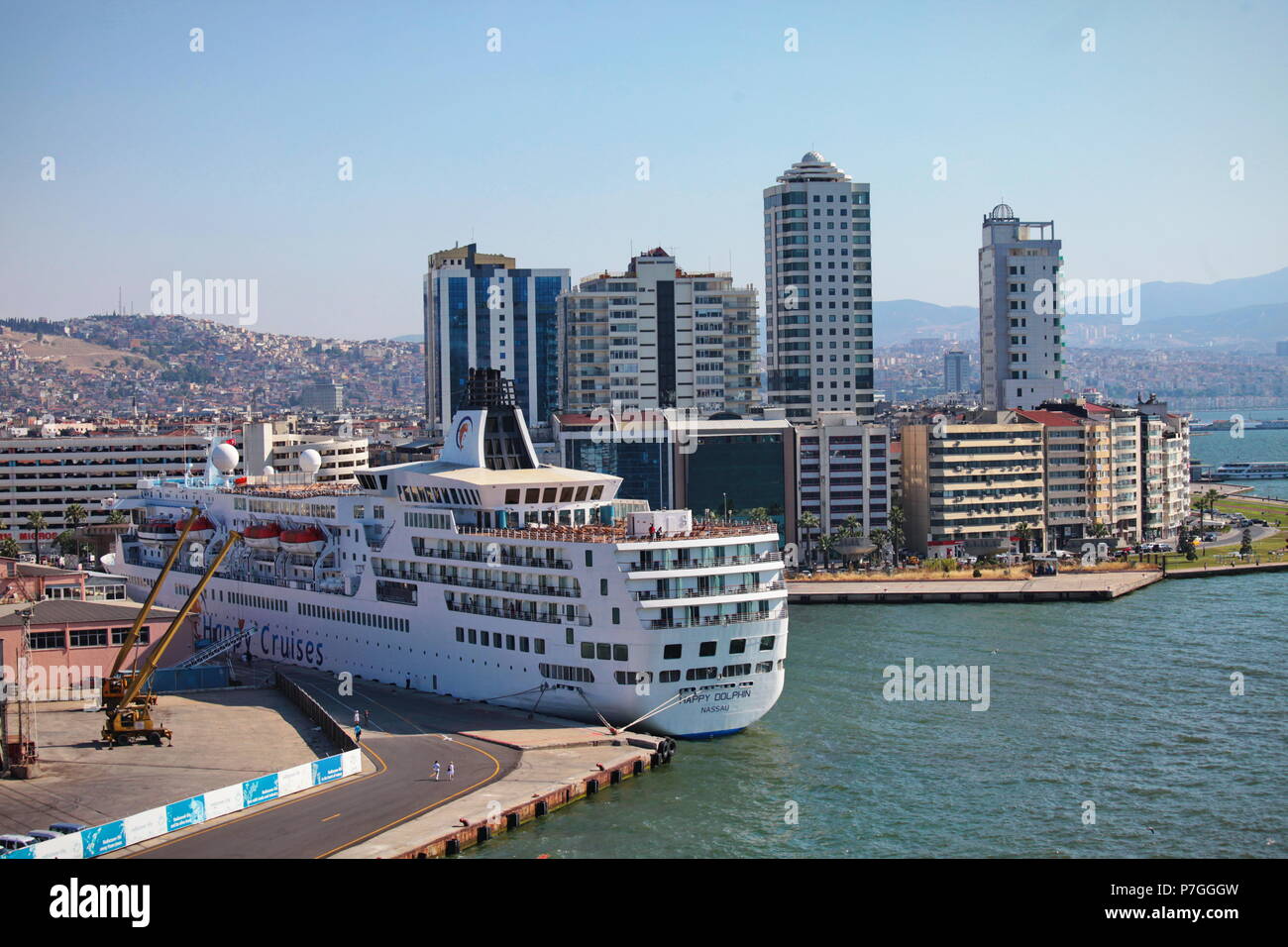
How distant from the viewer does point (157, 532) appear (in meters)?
59.0

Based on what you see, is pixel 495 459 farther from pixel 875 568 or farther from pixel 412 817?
pixel 875 568

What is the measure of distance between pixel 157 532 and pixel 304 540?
14991 mm

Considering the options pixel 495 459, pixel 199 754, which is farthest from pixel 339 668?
pixel 199 754

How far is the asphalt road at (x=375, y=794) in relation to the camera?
25661 mm

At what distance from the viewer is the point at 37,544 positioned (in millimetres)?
84312

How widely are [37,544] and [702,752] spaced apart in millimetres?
62694

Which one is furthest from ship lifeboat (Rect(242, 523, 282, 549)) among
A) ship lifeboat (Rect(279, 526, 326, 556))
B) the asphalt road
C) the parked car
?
the parked car

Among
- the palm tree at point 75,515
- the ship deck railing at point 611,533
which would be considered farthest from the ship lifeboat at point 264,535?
the palm tree at point 75,515

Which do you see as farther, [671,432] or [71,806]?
[671,432]

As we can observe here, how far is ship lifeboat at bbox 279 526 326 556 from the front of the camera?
46688 millimetres

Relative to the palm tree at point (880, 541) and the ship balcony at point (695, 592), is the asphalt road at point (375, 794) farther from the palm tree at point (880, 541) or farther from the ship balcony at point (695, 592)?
the palm tree at point (880, 541)

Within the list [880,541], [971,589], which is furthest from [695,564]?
[880,541]
